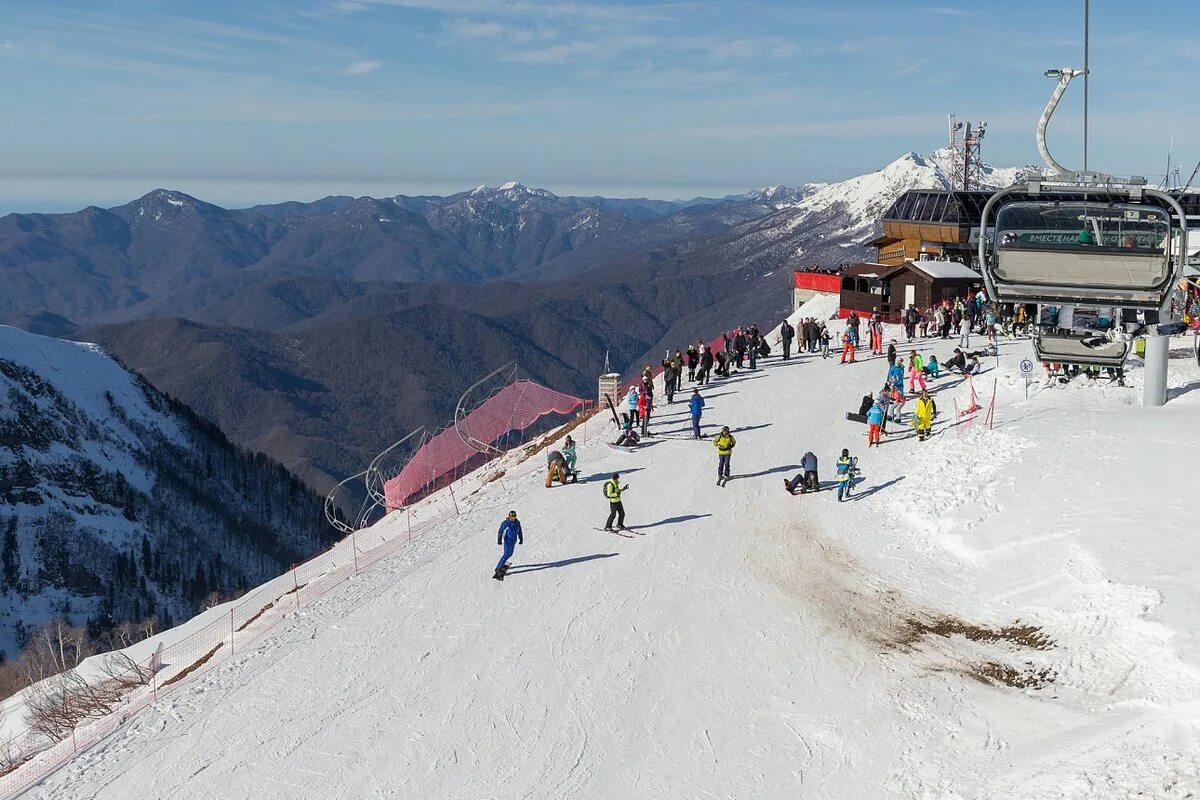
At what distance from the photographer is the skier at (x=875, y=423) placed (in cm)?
2402

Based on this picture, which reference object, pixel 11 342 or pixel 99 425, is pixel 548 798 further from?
pixel 11 342

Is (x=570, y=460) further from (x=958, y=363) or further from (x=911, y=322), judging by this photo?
(x=911, y=322)

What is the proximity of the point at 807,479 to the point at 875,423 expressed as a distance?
319cm

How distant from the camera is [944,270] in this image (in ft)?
140

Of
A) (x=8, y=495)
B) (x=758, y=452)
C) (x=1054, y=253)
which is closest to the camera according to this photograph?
(x=1054, y=253)

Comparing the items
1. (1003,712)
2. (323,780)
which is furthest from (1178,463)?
(323,780)

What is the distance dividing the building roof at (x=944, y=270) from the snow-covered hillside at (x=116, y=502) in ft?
284

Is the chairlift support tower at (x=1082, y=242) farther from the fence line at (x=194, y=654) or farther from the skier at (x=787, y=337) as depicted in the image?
the skier at (x=787, y=337)

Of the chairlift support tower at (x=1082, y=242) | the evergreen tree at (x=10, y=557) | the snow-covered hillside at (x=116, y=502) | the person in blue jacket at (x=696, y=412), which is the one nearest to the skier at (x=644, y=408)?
the person in blue jacket at (x=696, y=412)

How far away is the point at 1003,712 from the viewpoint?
1334 cm

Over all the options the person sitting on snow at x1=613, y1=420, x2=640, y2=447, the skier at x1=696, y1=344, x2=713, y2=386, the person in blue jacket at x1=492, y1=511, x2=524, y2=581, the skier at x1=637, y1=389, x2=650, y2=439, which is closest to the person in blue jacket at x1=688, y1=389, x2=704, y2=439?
the skier at x1=637, y1=389, x2=650, y2=439

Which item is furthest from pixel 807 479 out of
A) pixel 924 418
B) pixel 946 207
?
pixel 946 207

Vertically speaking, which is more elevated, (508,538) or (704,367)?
(704,367)

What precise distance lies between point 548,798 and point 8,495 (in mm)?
126864
